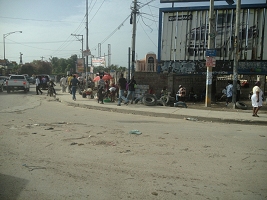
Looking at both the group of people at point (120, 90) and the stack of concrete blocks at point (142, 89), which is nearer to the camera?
the group of people at point (120, 90)

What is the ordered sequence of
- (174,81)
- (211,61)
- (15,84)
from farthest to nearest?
(15,84), (174,81), (211,61)

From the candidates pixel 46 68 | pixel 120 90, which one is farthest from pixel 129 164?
pixel 46 68

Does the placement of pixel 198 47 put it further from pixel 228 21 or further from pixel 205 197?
pixel 205 197

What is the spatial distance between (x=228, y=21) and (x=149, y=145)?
49.2 ft

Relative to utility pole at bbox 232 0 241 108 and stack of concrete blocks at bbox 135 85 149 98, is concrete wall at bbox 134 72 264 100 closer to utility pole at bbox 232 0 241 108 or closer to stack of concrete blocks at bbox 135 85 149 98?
stack of concrete blocks at bbox 135 85 149 98

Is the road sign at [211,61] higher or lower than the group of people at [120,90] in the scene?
higher

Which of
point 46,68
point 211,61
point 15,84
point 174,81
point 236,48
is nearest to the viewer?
point 211,61

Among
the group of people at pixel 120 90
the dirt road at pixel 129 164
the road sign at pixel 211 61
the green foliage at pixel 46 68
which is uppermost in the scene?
the green foliage at pixel 46 68

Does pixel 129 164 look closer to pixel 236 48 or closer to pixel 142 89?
pixel 236 48

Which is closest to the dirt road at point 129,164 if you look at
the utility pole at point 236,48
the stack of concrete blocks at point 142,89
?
the utility pole at point 236,48

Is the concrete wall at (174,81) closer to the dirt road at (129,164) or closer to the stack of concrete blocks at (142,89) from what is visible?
the stack of concrete blocks at (142,89)

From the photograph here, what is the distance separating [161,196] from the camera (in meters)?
3.68

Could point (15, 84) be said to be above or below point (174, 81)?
below

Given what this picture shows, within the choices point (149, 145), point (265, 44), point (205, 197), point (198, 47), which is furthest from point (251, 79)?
point (205, 197)
